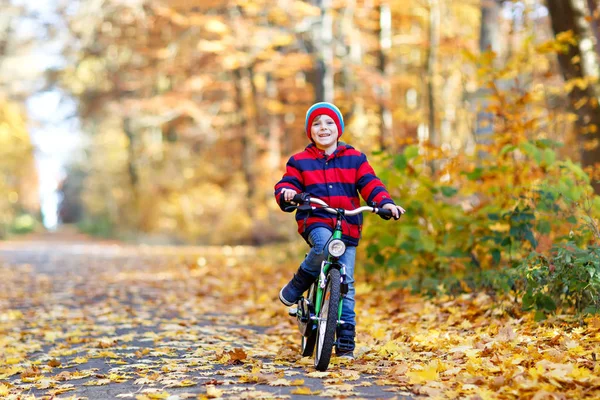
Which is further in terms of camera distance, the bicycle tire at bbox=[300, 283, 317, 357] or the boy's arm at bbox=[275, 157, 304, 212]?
the bicycle tire at bbox=[300, 283, 317, 357]

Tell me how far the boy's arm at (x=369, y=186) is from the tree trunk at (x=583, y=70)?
516 centimetres

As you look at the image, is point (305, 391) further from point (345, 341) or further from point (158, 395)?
point (345, 341)

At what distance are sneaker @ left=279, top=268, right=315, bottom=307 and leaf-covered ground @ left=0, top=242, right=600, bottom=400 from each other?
475mm

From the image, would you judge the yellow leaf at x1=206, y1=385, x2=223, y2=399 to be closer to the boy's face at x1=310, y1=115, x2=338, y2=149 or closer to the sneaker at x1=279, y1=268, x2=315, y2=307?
the sneaker at x1=279, y1=268, x2=315, y2=307

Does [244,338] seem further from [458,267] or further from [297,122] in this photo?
[297,122]

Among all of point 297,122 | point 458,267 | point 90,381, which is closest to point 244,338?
point 90,381

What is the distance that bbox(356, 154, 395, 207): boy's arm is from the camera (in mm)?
5328

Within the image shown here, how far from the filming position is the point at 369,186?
544cm

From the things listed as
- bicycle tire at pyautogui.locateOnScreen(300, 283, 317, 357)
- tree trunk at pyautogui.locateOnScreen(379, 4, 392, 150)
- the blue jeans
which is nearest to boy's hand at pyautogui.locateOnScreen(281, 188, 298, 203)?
the blue jeans

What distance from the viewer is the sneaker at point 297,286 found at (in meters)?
5.55

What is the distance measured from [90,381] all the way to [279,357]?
143 centimetres

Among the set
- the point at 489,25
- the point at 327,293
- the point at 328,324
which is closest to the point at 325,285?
the point at 327,293

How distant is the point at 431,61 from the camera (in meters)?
18.6

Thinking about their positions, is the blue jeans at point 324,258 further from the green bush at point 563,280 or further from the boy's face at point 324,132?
the green bush at point 563,280
